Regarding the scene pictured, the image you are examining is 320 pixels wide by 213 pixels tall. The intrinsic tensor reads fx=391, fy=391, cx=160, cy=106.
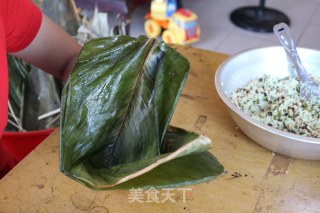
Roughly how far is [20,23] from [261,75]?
535mm

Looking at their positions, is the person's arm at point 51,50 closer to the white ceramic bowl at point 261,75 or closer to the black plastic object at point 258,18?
the white ceramic bowl at point 261,75

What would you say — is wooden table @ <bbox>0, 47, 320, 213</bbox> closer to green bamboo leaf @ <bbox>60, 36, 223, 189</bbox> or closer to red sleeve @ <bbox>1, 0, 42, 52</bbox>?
green bamboo leaf @ <bbox>60, 36, 223, 189</bbox>

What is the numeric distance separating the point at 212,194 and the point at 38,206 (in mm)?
276

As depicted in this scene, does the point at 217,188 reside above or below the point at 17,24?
below

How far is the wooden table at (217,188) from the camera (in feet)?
2.01

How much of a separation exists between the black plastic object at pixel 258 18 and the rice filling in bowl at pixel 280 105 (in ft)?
5.49

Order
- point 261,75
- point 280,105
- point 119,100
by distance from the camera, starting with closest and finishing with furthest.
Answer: point 119,100
point 280,105
point 261,75

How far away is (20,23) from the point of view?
85cm

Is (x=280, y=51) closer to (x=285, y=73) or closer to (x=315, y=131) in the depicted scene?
(x=285, y=73)

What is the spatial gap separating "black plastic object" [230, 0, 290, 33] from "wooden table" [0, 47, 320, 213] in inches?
70.9

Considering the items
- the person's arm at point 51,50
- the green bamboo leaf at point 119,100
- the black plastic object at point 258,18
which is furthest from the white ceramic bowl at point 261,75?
the black plastic object at point 258,18

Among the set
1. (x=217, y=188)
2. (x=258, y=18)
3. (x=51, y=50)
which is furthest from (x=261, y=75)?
(x=258, y=18)

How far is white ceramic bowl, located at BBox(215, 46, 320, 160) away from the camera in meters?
0.63

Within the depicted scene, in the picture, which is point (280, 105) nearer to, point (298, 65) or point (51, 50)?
point (298, 65)
